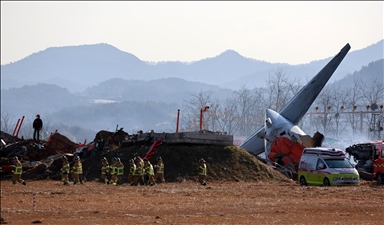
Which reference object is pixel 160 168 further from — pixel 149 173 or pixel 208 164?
pixel 208 164

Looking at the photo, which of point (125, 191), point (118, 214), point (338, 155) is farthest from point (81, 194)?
point (338, 155)

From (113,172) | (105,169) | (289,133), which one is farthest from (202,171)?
(289,133)

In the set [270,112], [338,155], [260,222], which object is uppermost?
[270,112]

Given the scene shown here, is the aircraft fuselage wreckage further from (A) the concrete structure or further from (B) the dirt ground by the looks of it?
(B) the dirt ground

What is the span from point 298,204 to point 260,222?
239 inches

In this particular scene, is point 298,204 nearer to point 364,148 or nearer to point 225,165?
point 225,165

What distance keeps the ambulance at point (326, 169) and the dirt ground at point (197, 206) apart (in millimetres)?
1786

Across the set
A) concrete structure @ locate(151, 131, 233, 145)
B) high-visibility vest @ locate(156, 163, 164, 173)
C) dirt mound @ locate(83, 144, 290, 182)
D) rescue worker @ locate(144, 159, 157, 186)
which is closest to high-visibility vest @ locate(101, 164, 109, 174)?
dirt mound @ locate(83, 144, 290, 182)

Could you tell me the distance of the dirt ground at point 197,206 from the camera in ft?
72.1

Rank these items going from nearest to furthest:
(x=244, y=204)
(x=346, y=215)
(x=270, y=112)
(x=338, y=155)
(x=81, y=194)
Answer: (x=346, y=215), (x=244, y=204), (x=81, y=194), (x=338, y=155), (x=270, y=112)

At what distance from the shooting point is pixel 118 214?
23000 millimetres

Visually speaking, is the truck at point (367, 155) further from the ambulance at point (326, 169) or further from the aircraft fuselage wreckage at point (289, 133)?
the ambulance at point (326, 169)

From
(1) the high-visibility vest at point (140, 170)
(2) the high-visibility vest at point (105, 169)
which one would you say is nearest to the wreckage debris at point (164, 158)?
(2) the high-visibility vest at point (105, 169)

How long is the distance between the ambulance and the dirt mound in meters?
3.09
